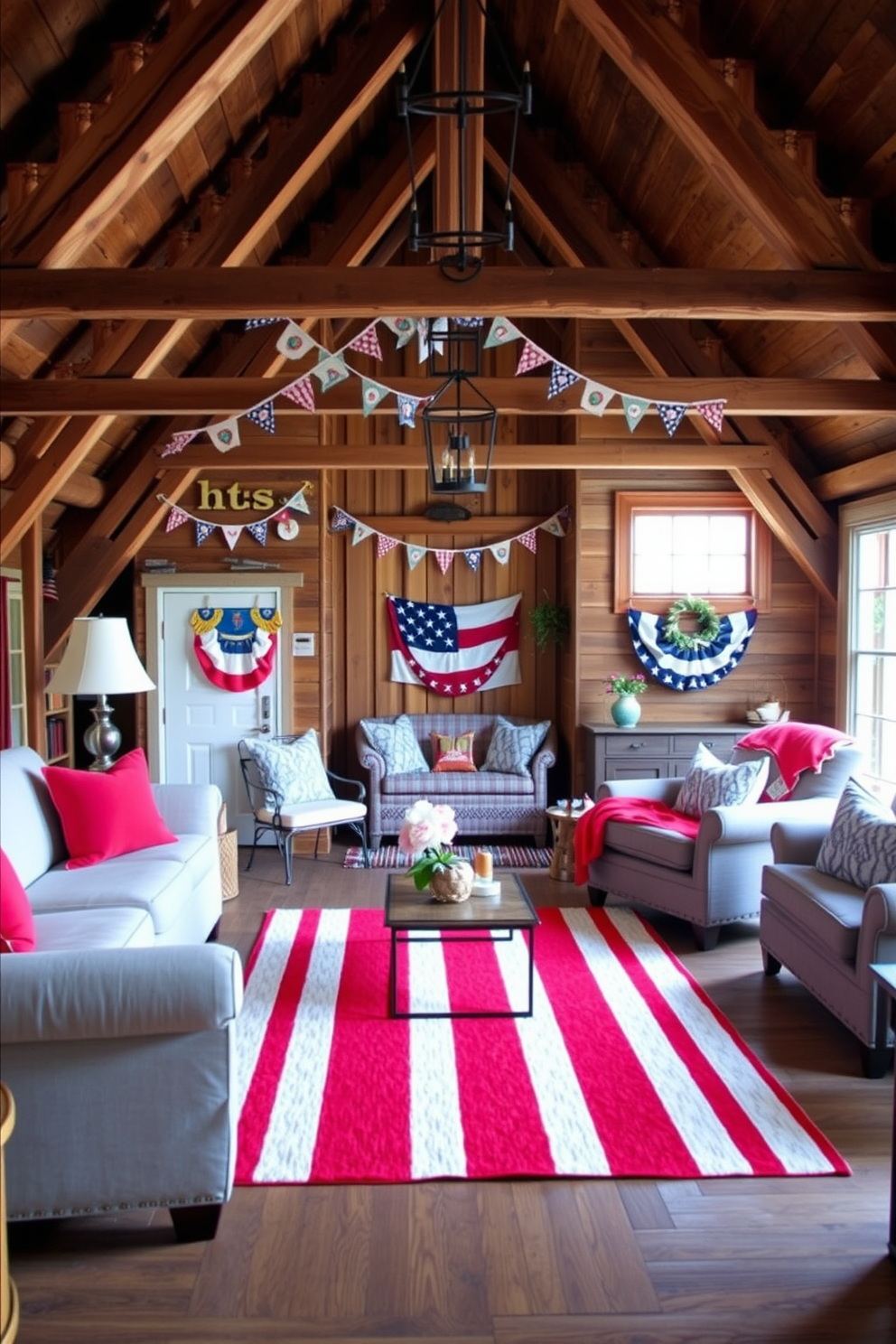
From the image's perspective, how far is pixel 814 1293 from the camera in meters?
2.24

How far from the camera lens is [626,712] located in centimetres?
634

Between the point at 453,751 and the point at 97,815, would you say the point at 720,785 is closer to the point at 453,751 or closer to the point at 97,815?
the point at 453,751

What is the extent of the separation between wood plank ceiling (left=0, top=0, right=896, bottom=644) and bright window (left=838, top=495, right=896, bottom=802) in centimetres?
18

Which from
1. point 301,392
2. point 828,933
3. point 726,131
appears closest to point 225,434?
point 301,392

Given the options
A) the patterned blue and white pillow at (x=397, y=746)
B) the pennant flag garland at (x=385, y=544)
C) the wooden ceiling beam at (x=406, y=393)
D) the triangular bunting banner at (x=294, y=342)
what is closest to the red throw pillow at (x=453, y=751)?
the patterned blue and white pillow at (x=397, y=746)

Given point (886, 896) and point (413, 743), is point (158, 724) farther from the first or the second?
point (886, 896)

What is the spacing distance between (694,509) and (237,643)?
10.6ft

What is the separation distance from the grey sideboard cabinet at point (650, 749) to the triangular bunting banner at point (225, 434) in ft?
9.36

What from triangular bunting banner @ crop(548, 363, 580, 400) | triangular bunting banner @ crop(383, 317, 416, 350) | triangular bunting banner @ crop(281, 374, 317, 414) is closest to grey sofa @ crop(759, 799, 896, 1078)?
triangular bunting banner @ crop(548, 363, 580, 400)

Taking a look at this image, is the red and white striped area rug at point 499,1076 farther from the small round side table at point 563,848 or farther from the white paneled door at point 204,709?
the white paneled door at point 204,709

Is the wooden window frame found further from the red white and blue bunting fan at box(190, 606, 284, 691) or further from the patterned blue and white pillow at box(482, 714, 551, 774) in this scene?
the red white and blue bunting fan at box(190, 606, 284, 691)

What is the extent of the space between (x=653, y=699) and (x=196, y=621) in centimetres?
→ 314

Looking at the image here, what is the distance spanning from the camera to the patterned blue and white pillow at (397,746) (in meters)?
6.90

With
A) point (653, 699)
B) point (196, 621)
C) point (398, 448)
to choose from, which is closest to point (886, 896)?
point (653, 699)
